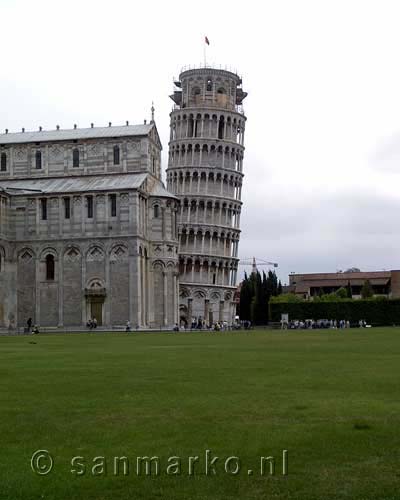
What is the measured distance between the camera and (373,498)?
8.56m

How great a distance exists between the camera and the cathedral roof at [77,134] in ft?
288

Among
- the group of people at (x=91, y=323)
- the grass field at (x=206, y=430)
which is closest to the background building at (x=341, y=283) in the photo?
the group of people at (x=91, y=323)

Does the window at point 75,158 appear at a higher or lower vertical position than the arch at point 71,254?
higher

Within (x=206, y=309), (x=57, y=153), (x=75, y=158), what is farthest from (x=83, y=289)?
(x=206, y=309)

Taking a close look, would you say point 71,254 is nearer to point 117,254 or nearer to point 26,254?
point 26,254

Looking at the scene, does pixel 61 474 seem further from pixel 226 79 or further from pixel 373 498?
pixel 226 79

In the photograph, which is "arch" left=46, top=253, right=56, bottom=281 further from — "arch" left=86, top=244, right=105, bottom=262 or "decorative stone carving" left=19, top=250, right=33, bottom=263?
"arch" left=86, top=244, right=105, bottom=262

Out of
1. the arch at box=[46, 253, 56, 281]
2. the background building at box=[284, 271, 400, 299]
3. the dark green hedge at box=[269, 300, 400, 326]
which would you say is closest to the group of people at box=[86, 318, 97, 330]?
the arch at box=[46, 253, 56, 281]

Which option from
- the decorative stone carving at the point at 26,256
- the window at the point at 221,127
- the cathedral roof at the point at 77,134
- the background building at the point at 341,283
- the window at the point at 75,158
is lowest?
the background building at the point at 341,283

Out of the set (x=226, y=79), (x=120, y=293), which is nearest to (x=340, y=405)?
(x=120, y=293)

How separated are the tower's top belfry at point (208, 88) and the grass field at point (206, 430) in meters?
98.6

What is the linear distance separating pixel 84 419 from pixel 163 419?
3.96 ft

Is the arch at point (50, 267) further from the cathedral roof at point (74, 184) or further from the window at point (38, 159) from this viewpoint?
the window at point (38, 159)

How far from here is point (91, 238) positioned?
3255 inches
